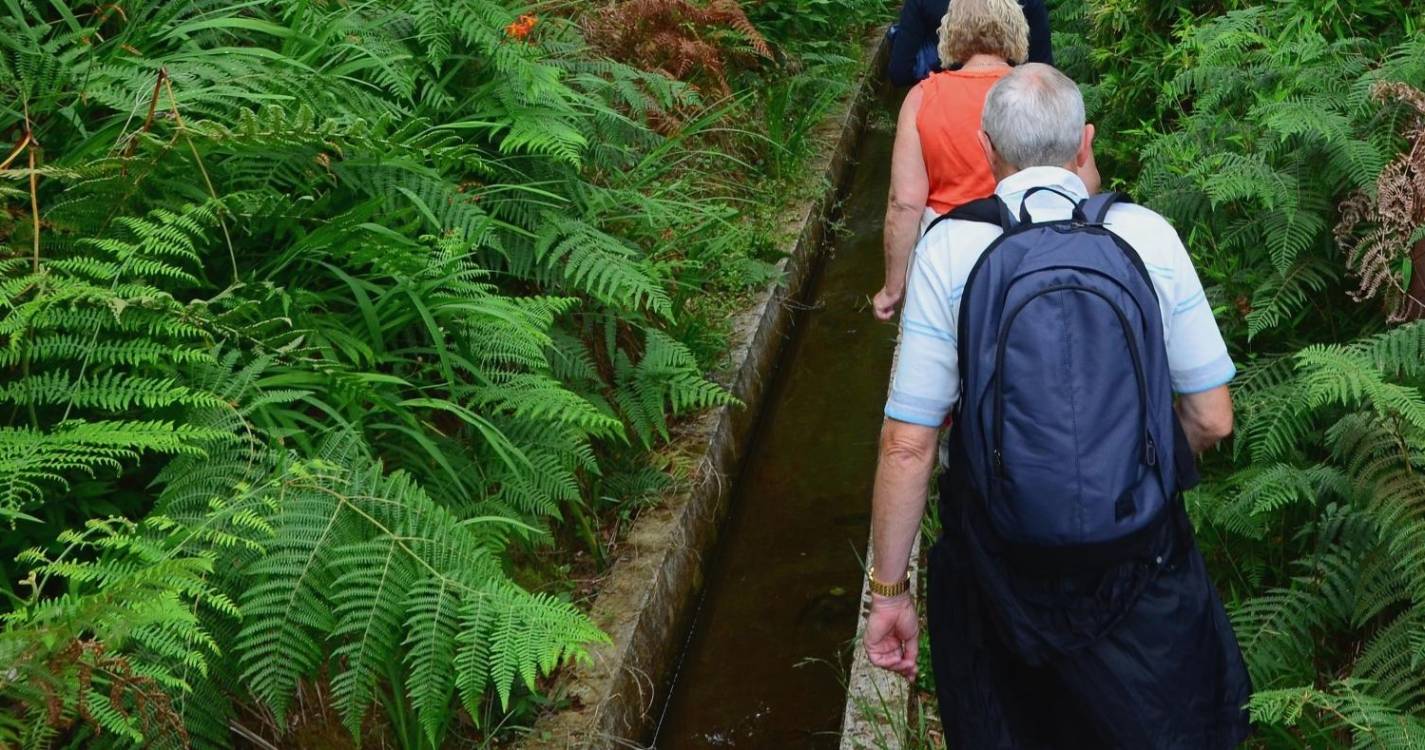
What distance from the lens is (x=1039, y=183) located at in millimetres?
2414

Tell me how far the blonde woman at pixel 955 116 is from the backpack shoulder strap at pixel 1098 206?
136 cm

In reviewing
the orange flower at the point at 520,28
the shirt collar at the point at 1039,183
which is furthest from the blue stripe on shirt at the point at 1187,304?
the orange flower at the point at 520,28

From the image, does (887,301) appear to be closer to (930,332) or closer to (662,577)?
(662,577)

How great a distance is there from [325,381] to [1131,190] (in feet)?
11.9

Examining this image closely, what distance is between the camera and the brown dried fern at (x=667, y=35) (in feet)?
21.1

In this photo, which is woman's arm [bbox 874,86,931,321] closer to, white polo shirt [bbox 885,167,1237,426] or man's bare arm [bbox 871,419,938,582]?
white polo shirt [bbox 885,167,1237,426]

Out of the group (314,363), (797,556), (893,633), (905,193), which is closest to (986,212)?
(893,633)

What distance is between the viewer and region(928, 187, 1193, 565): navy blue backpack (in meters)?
2.14

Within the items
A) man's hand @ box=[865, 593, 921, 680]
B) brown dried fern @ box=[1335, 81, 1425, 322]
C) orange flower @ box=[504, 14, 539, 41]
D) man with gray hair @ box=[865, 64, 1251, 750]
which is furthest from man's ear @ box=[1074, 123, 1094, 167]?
orange flower @ box=[504, 14, 539, 41]

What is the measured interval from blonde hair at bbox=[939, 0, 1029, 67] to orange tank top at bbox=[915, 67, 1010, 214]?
0.26ft

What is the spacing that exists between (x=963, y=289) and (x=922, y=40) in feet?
9.82

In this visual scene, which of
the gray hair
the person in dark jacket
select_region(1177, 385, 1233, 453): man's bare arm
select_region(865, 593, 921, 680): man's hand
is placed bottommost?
select_region(865, 593, 921, 680): man's hand

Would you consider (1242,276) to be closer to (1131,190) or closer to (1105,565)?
(1131,190)

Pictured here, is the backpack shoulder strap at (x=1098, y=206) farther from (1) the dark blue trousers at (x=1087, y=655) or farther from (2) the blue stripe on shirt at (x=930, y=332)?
(1) the dark blue trousers at (x=1087, y=655)
